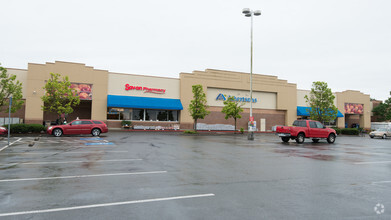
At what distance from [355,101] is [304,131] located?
36585mm

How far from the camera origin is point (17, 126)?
23953 millimetres

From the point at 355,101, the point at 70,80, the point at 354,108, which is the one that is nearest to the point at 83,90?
the point at 70,80

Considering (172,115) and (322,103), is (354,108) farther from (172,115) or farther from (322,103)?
(172,115)

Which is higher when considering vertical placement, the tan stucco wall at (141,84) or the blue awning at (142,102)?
the tan stucco wall at (141,84)

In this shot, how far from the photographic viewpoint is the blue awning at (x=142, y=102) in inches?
1264

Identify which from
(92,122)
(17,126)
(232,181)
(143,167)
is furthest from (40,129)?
(232,181)

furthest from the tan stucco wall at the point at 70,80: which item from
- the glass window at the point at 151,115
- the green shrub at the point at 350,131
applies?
the green shrub at the point at 350,131

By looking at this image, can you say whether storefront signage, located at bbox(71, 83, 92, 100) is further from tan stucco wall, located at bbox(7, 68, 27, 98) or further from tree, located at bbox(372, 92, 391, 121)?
tree, located at bbox(372, 92, 391, 121)

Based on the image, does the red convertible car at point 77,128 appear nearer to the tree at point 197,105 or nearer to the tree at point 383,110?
the tree at point 197,105

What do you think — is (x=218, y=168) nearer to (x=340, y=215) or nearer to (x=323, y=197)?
(x=323, y=197)

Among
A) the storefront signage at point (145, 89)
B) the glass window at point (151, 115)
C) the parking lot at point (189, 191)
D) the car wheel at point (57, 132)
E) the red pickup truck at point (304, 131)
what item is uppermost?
the storefront signage at point (145, 89)

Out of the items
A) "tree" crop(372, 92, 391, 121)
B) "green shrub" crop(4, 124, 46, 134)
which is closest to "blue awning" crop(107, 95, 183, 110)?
"green shrub" crop(4, 124, 46, 134)

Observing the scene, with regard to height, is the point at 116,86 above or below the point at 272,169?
above

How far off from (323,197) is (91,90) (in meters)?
31.7
